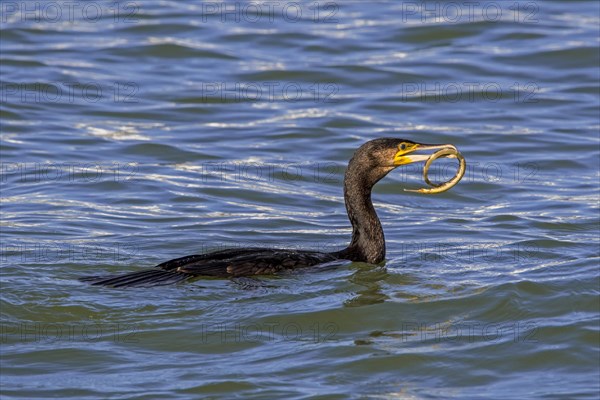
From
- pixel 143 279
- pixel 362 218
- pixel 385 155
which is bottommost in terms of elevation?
pixel 143 279

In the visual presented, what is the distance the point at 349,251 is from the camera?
38.9 ft

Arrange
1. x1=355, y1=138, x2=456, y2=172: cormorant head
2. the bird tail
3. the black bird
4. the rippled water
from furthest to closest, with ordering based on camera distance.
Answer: x1=355, y1=138, x2=456, y2=172: cormorant head, the black bird, the bird tail, the rippled water

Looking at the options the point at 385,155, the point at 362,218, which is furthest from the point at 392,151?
the point at 362,218

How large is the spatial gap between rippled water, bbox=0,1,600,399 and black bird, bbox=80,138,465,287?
122 mm

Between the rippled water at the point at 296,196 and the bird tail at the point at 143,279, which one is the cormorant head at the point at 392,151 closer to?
the rippled water at the point at 296,196

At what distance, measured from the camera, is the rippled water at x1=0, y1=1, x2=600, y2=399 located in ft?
31.3

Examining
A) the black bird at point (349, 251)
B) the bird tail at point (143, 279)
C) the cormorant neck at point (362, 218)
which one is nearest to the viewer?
the bird tail at point (143, 279)

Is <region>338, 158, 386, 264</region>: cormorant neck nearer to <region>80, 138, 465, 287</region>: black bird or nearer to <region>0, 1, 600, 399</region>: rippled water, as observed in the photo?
<region>80, 138, 465, 287</region>: black bird

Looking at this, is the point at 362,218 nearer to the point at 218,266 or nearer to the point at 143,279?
the point at 218,266

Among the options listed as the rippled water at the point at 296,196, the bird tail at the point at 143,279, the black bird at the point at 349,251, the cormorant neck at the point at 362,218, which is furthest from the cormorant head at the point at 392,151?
the bird tail at the point at 143,279

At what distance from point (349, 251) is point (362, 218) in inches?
13.0

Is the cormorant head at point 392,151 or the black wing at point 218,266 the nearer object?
the black wing at point 218,266

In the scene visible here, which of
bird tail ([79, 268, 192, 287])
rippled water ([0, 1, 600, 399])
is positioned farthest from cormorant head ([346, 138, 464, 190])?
bird tail ([79, 268, 192, 287])

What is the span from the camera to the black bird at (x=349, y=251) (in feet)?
35.9
